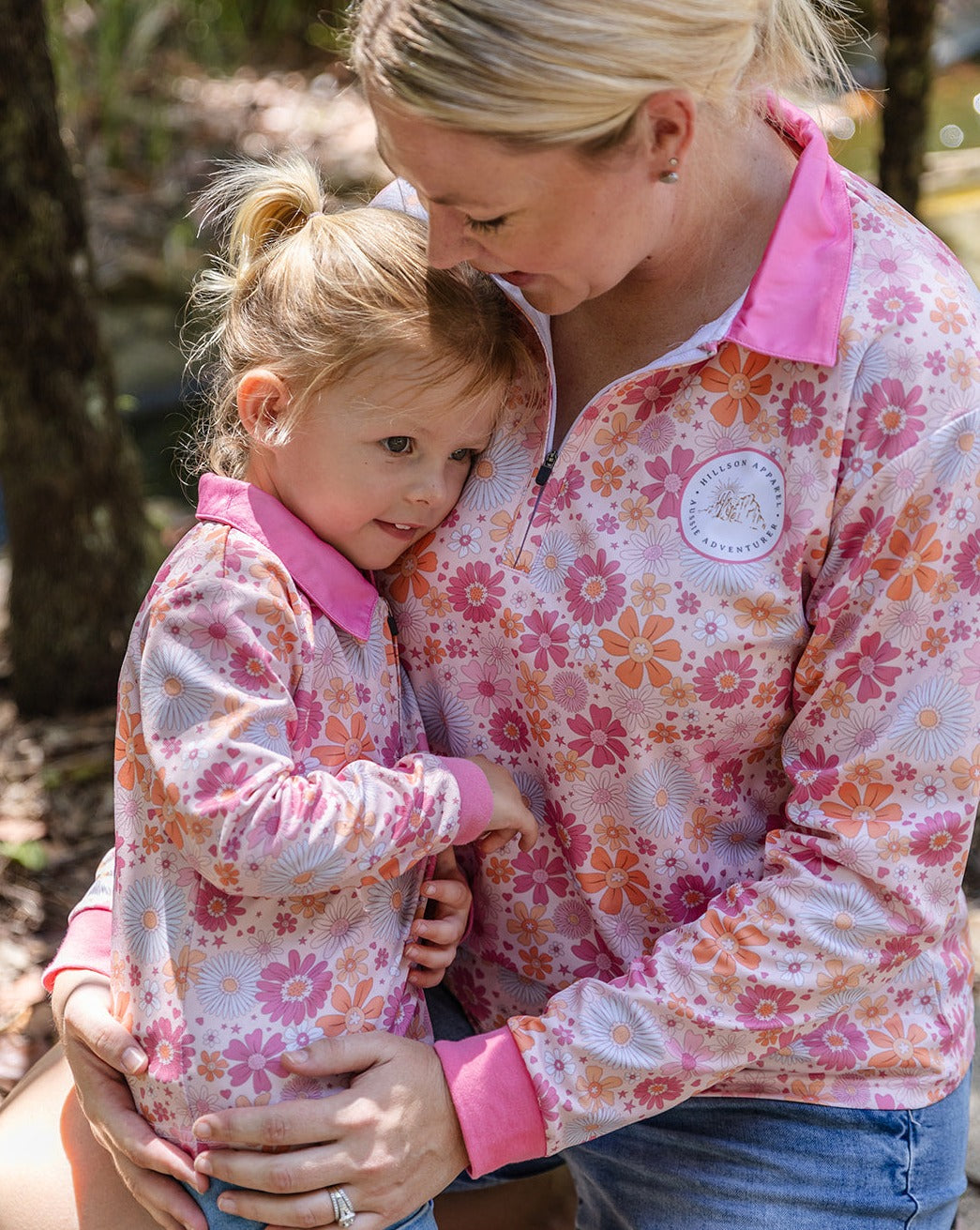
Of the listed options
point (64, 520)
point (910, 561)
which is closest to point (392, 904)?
point (910, 561)

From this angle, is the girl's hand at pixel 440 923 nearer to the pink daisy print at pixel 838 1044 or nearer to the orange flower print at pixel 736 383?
the pink daisy print at pixel 838 1044

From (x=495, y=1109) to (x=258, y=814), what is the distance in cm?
45

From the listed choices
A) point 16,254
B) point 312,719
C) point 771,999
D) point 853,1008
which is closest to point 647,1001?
point 771,999

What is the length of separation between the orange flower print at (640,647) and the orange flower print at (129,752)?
0.55 metres

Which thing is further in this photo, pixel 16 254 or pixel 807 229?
pixel 16 254

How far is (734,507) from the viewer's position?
58.8 inches

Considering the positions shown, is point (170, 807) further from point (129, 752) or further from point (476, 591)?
point (476, 591)

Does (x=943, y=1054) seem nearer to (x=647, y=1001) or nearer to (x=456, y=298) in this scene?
(x=647, y=1001)

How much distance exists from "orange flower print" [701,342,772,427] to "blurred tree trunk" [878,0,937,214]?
182cm

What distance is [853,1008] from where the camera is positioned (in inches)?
61.8

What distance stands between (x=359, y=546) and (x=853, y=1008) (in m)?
0.78

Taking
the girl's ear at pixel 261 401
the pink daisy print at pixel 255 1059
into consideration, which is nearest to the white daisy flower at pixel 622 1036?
the pink daisy print at pixel 255 1059

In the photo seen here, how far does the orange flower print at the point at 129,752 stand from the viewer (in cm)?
158

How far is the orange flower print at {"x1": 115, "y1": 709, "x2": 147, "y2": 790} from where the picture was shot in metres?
1.58
